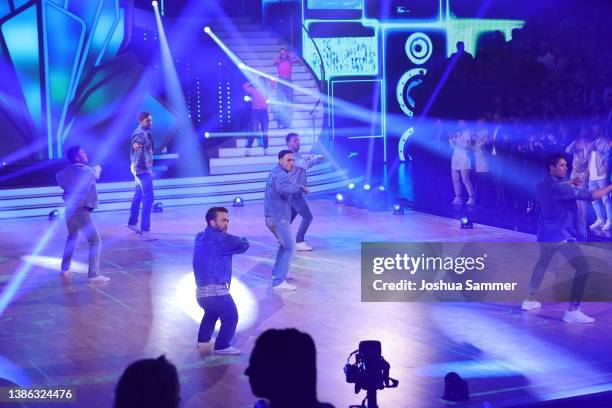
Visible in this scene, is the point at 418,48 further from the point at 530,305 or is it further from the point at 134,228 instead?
the point at 530,305

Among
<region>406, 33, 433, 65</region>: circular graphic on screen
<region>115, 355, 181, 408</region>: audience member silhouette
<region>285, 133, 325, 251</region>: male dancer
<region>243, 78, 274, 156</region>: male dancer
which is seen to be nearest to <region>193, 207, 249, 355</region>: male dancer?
<region>285, 133, 325, 251</region>: male dancer

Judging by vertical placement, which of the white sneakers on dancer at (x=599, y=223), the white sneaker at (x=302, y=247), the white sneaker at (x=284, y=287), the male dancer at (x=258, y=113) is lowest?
the white sneaker at (x=284, y=287)

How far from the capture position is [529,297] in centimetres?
1092

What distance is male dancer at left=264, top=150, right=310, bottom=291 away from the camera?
11789 mm

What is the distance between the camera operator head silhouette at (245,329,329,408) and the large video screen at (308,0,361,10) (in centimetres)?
2376

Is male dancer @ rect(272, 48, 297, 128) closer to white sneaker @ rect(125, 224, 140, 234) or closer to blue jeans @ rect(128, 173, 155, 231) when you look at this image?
white sneaker @ rect(125, 224, 140, 234)

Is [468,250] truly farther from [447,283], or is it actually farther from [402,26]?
[402,26]

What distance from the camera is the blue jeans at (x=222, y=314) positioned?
910 centimetres

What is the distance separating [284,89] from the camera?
2433cm

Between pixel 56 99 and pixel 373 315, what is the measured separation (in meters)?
13.5

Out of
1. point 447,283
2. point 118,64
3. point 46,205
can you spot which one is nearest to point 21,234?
point 46,205

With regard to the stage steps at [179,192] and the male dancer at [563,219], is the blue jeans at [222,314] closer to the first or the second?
the male dancer at [563,219]

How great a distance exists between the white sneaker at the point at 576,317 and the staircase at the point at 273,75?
13635 millimetres

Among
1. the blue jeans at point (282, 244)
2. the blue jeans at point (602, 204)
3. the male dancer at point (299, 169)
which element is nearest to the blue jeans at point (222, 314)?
the blue jeans at point (282, 244)
